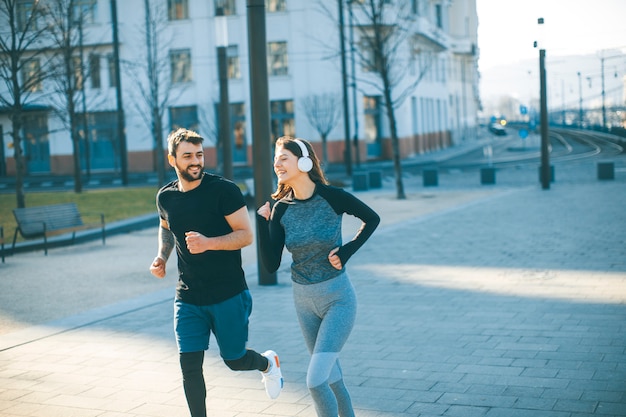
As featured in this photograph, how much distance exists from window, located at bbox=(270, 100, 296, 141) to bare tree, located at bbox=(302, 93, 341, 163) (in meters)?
1.89

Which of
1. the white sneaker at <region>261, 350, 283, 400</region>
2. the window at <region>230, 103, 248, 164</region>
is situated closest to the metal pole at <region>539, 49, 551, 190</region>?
the white sneaker at <region>261, 350, 283, 400</region>

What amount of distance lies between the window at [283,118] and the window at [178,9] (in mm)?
7433

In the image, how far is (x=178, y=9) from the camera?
4916 cm

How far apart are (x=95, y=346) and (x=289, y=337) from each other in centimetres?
186

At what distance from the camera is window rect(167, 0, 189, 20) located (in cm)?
4900

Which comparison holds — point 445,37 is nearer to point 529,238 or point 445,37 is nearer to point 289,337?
point 529,238

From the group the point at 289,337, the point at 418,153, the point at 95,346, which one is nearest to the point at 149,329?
the point at 95,346

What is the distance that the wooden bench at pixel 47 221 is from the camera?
16.2 meters

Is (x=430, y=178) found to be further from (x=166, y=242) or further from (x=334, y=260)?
(x=334, y=260)

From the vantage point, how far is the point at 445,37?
222 feet

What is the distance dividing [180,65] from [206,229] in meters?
45.6

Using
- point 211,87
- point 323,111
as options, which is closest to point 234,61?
point 211,87

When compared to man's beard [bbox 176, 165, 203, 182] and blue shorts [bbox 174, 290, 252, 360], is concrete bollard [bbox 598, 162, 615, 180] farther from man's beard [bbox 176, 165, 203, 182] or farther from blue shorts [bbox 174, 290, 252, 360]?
man's beard [bbox 176, 165, 203, 182]

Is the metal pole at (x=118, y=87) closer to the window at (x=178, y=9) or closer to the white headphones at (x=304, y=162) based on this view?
the window at (x=178, y=9)
